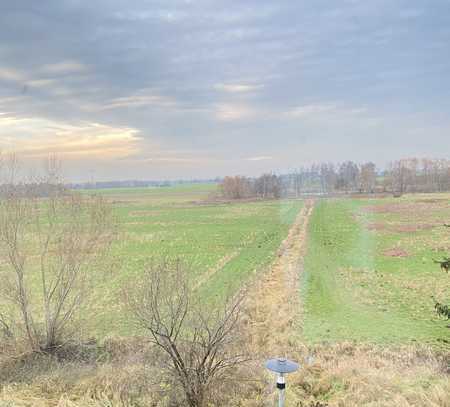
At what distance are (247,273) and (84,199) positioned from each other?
1084 cm

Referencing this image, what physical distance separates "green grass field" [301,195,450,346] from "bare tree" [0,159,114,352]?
7425 millimetres

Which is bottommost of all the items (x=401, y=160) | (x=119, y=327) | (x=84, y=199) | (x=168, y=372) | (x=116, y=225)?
(x=119, y=327)

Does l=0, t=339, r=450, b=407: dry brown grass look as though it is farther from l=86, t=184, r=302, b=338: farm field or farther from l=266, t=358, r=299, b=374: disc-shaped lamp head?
l=86, t=184, r=302, b=338: farm field

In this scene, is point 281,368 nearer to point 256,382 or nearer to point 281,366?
point 281,366

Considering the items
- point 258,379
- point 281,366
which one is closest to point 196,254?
point 258,379

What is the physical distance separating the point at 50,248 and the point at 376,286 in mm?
14033

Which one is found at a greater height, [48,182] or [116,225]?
[48,182]

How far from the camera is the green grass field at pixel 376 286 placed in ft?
39.5

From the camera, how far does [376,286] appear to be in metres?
17.4

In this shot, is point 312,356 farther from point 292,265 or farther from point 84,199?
point 292,265

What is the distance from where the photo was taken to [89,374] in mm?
9211

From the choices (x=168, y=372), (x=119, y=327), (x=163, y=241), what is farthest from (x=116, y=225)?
(x=163, y=241)

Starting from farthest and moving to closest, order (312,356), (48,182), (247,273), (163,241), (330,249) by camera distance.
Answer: (163,241)
(330,249)
(247,273)
(48,182)
(312,356)

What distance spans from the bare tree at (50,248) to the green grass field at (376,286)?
743 cm
